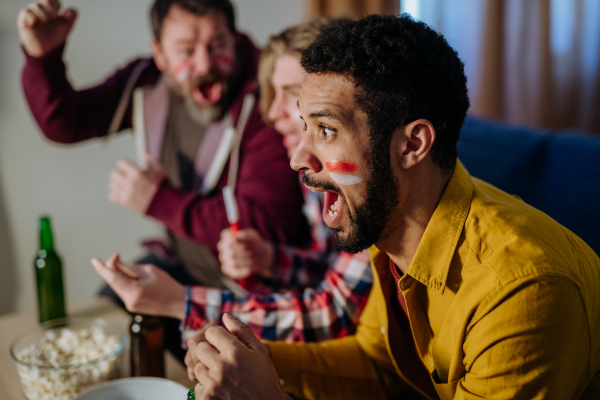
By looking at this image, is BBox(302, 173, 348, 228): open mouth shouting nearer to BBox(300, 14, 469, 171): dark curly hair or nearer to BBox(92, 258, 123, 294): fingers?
BBox(300, 14, 469, 171): dark curly hair

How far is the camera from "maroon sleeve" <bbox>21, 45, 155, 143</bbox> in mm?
1351

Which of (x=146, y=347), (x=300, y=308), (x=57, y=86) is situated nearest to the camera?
(x=146, y=347)

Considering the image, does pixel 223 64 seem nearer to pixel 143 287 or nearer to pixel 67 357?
pixel 143 287

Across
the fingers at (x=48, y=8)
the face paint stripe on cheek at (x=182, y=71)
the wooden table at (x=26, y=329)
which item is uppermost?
the fingers at (x=48, y=8)

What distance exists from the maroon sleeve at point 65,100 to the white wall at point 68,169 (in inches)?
8.3

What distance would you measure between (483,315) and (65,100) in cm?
127

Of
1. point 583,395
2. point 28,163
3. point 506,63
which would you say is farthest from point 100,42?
point 583,395

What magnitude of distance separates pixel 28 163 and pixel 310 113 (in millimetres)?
1404

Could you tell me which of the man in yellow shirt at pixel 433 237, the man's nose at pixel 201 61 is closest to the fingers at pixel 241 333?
the man in yellow shirt at pixel 433 237

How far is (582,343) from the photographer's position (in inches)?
25.8

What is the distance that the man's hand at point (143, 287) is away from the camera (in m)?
0.98

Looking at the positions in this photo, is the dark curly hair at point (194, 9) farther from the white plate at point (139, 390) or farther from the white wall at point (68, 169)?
the white plate at point (139, 390)

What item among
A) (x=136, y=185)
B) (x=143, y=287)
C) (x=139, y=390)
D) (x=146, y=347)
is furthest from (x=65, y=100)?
(x=139, y=390)

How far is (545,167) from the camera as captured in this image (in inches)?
48.7
